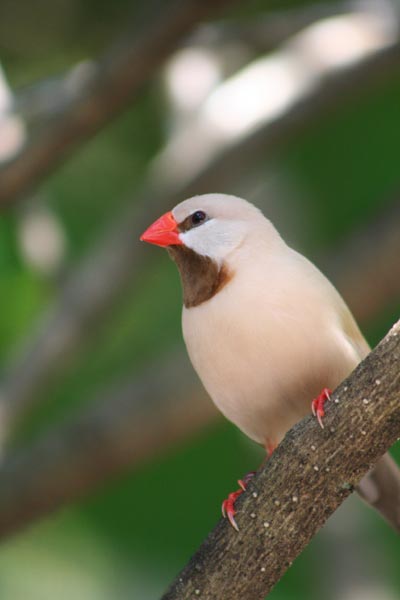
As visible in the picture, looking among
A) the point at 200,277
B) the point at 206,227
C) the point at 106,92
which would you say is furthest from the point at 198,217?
the point at 106,92

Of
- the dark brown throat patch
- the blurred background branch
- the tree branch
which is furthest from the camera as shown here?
the blurred background branch

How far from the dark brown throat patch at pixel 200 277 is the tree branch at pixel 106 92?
5.86ft

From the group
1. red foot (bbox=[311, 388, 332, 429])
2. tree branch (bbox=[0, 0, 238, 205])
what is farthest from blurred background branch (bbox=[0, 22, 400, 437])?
red foot (bbox=[311, 388, 332, 429])

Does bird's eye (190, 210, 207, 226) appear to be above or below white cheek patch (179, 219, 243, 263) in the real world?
above

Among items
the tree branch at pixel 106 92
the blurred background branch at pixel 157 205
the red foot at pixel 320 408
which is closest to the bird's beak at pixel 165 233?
the red foot at pixel 320 408

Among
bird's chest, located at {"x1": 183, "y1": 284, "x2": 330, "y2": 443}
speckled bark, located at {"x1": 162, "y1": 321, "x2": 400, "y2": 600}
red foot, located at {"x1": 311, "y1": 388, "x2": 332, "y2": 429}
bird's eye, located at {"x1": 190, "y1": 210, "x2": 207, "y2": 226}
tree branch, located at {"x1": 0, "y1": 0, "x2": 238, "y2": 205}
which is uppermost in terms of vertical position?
tree branch, located at {"x1": 0, "y1": 0, "x2": 238, "y2": 205}

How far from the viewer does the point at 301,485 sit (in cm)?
237

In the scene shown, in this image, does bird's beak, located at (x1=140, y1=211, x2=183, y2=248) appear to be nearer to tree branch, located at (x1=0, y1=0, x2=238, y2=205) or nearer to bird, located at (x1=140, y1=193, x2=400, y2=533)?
bird, located at (x1=140, y1=193, x2=400, y2=533)

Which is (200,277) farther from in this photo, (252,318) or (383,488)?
(383,488)

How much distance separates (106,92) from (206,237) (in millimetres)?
1791

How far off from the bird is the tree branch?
1700mm

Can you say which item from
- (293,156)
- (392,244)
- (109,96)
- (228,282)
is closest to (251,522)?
(228,282)

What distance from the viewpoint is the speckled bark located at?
2.27 meters

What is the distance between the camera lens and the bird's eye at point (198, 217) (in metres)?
2.94
